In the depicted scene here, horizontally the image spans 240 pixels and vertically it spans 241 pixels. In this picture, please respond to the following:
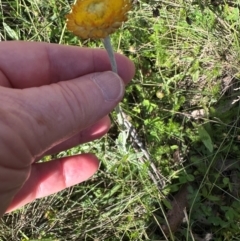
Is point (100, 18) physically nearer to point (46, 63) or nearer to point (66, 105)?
point (66, 105)

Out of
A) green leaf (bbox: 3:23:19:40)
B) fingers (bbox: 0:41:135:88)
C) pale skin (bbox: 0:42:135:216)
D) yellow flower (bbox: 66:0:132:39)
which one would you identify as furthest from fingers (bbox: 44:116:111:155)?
green leaf (bbox: 3:23:19:40)

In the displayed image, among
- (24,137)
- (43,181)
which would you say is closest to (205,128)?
(43,181)

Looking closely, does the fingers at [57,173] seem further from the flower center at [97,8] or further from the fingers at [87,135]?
the flower center at [97,8]

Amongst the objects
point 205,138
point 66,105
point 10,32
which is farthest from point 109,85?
point 10,32

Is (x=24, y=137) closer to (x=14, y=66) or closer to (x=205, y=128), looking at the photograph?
(x=14, y=66)

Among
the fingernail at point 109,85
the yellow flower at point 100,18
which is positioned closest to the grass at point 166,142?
the fingernail at point 109,85

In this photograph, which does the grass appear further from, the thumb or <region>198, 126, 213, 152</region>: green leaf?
the thumb
